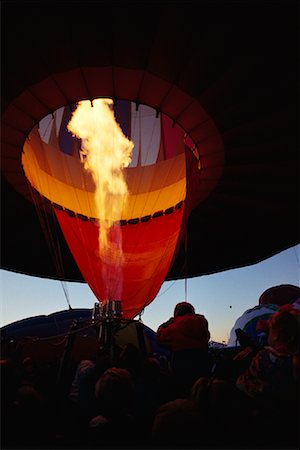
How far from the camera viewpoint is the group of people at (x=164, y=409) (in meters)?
1.81

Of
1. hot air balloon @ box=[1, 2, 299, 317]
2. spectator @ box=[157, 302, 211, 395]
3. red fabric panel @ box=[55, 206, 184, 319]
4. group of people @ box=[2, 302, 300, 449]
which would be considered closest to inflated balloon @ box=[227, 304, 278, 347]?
hot air balloon @ box=[1, 2, 299, 317]

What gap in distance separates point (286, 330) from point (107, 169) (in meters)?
4.68

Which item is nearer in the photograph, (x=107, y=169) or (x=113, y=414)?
(x=113, y=414)

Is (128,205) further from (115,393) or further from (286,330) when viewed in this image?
(115,393)

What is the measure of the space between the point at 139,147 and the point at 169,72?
2.59 metres

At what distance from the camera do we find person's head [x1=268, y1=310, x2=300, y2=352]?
2.69 m

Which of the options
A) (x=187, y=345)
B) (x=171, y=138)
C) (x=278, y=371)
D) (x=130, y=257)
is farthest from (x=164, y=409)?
(x=171, y=138)

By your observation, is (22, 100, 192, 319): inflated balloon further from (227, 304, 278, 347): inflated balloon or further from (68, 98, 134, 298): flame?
(227, 304, 278, 347): inflated balloon

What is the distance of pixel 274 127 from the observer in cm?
488

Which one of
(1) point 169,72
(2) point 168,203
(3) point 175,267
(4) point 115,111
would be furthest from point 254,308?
(1) point 169,72

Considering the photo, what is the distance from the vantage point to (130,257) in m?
6.57

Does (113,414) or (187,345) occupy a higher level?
(187,345)

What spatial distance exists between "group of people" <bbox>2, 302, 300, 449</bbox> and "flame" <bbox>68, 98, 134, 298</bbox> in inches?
131

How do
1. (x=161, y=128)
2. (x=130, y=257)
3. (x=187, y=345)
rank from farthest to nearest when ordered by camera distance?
1. (x=130, y=257)
2. (x=161, y=128)
3. (x=187, y=345)
